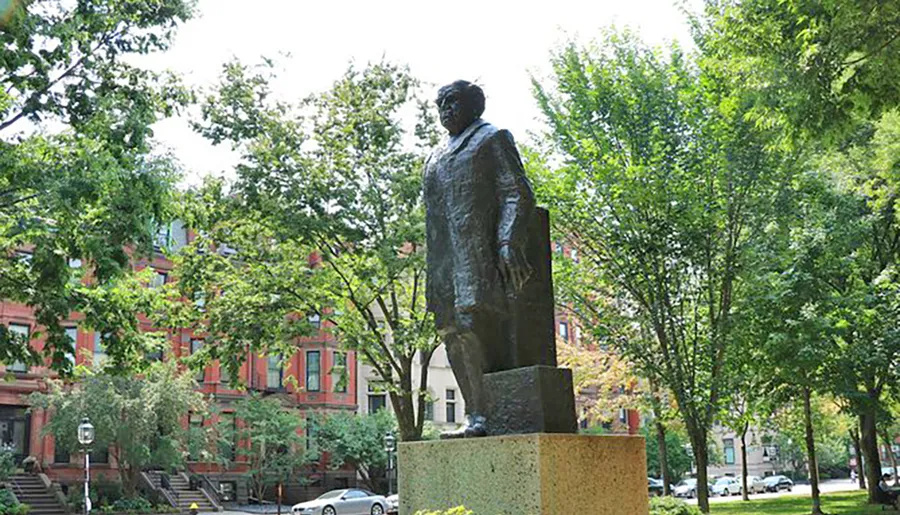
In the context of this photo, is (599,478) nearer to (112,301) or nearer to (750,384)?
(112,301)

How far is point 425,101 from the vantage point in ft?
78.8

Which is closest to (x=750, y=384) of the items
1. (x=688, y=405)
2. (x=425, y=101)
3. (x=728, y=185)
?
(x=688, y=405)

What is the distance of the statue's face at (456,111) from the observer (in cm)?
707

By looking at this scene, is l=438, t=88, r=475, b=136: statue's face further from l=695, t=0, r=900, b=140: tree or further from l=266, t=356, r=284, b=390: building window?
l=266, t=356, r=284, b=390: building window

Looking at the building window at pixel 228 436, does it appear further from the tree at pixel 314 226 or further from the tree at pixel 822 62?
the tree at pixel 822 62

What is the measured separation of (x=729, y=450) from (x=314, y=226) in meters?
77.5

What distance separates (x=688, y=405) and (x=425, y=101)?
10423 millimetres

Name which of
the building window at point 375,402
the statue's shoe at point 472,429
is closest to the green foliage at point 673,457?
the building window at point 375,402

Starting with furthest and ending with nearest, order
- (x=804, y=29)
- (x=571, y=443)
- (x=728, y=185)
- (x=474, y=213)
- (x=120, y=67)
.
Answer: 1. (x=728, y=185)
2. (x=120, y=67)
3. (x=804, y=29)
4. (x=474, y=213)
5. (x=571, y=443)

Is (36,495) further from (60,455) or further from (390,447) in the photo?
(390,447)

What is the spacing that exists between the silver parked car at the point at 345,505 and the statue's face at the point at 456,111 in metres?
31.3

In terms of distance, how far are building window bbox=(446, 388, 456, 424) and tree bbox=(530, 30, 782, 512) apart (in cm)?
3518

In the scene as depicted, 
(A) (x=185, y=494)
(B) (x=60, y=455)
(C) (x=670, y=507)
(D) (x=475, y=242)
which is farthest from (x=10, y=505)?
(D) (x=475, y=242)

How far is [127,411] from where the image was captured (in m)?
37.4
